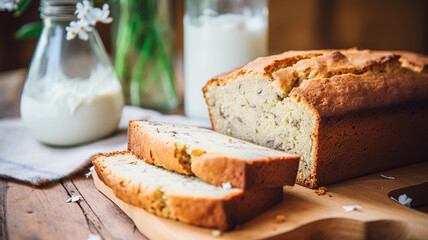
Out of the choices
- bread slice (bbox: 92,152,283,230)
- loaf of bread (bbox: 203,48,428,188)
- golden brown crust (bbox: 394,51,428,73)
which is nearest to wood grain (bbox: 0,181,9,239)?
bread slice (bbox: 92,152,283,230)

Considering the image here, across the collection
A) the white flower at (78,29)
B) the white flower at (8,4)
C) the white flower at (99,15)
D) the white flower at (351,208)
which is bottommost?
the white flower at (351,208)

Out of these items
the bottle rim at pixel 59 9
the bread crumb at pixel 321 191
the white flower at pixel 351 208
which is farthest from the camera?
the bottle rim at pixel 59 9

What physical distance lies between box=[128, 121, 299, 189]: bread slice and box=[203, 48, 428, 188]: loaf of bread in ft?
0.67

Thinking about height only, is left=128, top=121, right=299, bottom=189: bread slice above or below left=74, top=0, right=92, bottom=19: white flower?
below

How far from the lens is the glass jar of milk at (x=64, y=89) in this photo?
2410mm

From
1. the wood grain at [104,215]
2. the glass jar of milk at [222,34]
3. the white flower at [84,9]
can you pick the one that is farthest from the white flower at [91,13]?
the wood grain at [104,215]

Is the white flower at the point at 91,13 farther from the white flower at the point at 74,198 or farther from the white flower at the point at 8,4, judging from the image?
the white flower at the point at 74,198

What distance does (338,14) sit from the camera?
5.68 m

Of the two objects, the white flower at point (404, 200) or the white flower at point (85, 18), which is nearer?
the white flower at point (404, 200)

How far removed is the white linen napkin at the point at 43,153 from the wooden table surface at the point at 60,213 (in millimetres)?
53

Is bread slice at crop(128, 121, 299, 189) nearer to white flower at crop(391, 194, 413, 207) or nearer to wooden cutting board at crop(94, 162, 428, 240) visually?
wooden cutting board at crop(94, 162, 428, 240)

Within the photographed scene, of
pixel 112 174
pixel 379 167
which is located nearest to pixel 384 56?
pixel 379 167

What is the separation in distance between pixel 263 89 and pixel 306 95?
0.77ft

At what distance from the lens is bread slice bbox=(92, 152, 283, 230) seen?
1.47m
